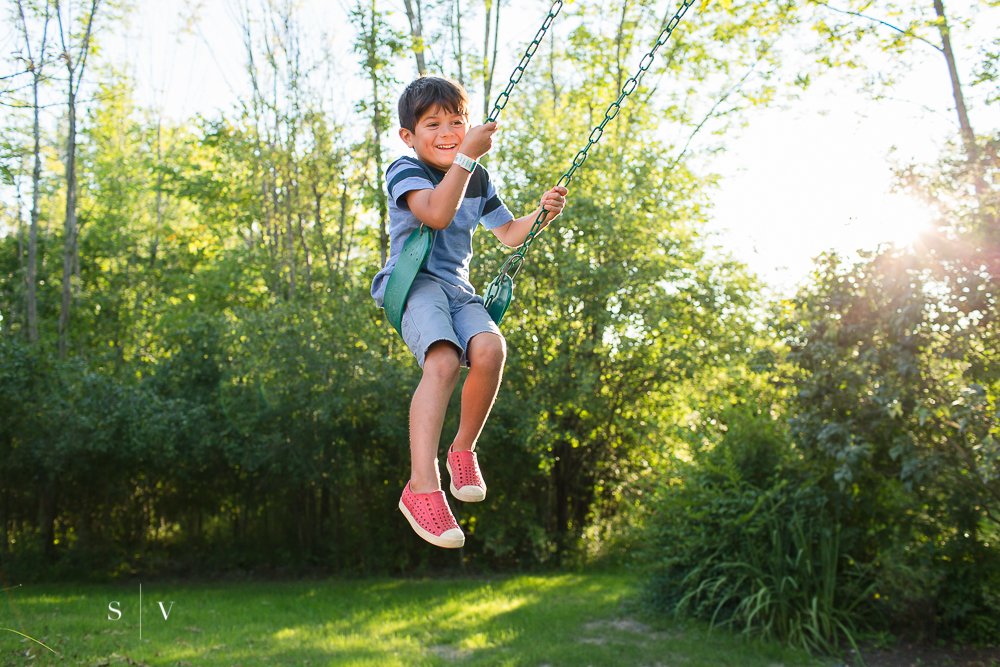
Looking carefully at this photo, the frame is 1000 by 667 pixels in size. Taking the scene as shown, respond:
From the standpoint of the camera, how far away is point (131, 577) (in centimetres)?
1049

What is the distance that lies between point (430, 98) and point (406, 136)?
168 millimetres

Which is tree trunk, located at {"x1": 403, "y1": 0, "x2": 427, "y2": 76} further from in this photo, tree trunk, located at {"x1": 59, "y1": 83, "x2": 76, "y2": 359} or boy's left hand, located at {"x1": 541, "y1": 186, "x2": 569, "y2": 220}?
boy's left hand, located at {"x1": 541, "y1": 186, "x2": 569, "y2": 220}

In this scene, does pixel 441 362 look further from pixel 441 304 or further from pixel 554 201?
pixel 554 201

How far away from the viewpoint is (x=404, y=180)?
7.33ft

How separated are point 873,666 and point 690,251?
16.0ft

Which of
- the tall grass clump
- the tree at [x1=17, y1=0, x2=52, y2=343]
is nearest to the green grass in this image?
the tall grass clump

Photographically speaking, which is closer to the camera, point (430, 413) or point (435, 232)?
point (430, 413)

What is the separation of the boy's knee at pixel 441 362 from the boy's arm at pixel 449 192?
332mm

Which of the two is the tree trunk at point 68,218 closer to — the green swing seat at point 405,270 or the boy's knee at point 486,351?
the green swing seat at point 405,270

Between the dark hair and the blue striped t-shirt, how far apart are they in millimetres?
146

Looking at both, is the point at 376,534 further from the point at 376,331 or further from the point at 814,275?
the point at 814,275

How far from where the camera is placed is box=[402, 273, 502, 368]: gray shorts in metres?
2.14

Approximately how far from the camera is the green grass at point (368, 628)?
21.1 ft

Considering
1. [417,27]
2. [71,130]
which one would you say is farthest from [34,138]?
[417,27]
